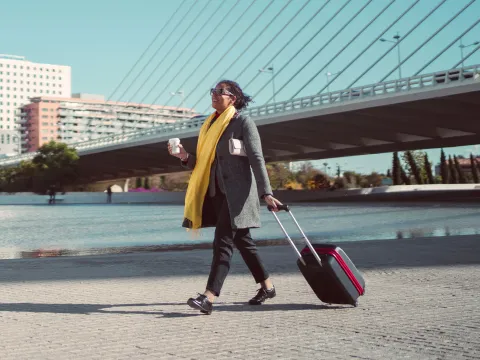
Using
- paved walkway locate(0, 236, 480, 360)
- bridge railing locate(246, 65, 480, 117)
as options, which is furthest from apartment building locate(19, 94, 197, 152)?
paved walkway locate(0, 236, 480, 360)

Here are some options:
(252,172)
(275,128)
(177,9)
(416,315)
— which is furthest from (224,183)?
(177,9)

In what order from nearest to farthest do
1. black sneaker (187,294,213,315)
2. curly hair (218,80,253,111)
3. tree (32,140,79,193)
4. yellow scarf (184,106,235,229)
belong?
black sneaker (187,294,213,315) → yellow scarf (184,106,235,229) → curly hair (218,80,253,111) → tree (32,140,79,193)

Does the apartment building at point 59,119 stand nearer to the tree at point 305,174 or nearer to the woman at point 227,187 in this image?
the tree at point 305,174

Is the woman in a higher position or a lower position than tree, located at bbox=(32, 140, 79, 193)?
lower

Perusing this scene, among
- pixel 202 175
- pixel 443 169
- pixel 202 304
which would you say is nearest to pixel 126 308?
pixel 202 304

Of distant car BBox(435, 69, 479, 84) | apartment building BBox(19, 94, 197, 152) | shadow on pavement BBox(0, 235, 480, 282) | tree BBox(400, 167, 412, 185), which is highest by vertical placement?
apartment building BBox(19, 94, 197, 152)

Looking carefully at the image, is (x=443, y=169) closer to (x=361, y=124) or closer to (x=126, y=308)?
(x=361, y=124)

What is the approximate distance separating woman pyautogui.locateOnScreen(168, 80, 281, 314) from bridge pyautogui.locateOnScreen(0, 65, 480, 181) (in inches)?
1155

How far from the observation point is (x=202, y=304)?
5.05m

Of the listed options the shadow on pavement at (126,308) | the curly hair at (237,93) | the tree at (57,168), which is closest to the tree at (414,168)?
the tree at (57,168)

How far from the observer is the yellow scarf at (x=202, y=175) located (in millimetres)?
5480

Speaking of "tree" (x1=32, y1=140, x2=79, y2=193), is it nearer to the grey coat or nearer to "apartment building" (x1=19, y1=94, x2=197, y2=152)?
the grey coat

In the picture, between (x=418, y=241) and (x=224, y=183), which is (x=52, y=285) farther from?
(x=418, y=241)

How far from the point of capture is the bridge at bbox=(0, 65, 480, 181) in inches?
1390
